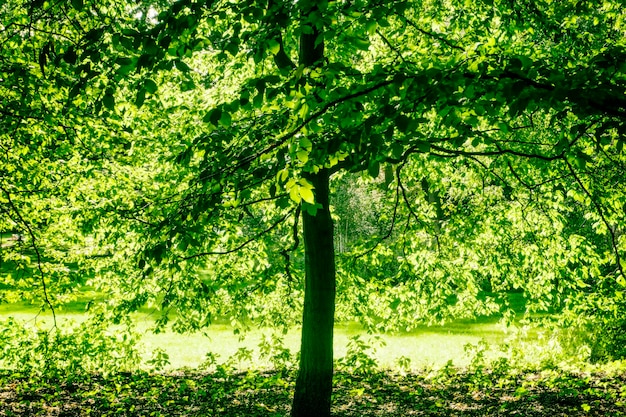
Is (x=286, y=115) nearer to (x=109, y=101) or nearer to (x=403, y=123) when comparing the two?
(x=109, y=101)

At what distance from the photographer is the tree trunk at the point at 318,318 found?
7.71 metres

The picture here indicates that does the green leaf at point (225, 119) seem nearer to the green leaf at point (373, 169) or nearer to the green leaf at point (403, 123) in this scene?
the green leaf at point (373, 169)

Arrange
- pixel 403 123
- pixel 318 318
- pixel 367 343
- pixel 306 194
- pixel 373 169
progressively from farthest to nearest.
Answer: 1. pixel 367 343
2. pixel 318 318
3. pixel 373 169
4. pixel 403 123
5. pixel 306 194

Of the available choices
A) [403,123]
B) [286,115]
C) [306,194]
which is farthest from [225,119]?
[286,115]

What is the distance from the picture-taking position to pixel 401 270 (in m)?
9.29

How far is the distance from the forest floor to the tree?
1.56m

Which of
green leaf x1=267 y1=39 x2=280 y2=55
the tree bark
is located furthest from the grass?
green leaf x1=267 y1=39 x2=280 y2=55

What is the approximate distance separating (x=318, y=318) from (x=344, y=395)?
9.48 ft

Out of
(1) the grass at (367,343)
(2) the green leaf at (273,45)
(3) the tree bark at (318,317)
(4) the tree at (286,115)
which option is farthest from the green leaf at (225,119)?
(1) the grass at (367,343)

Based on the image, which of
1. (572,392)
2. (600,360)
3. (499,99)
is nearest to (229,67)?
(499,99)

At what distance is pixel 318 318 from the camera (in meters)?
7.73

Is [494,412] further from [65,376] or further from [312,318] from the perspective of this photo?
[65,376]

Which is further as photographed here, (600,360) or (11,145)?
(600,360)

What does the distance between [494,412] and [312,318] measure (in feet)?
10.8
